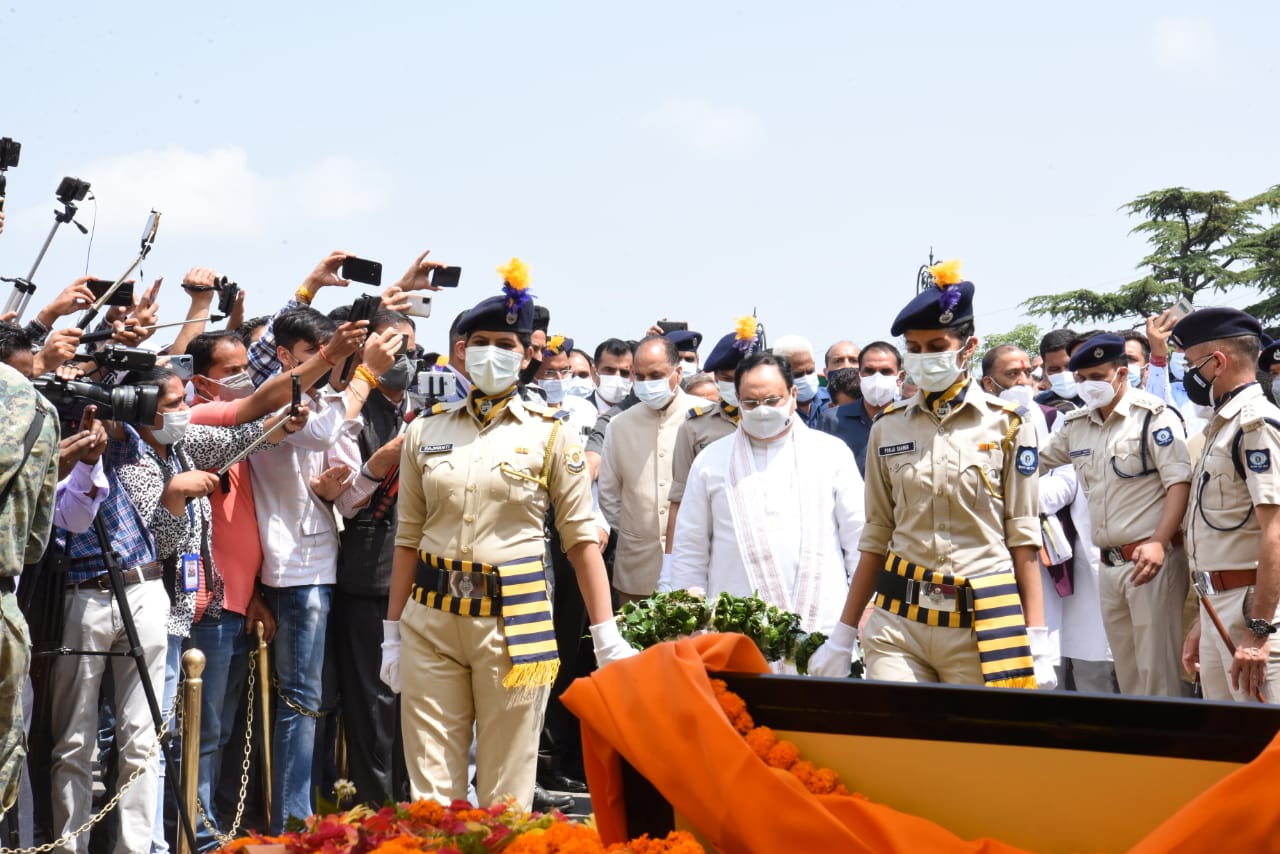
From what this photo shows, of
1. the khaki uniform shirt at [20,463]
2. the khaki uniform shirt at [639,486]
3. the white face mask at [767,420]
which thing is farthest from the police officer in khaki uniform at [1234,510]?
the khaki uniform shirt at [20,463]

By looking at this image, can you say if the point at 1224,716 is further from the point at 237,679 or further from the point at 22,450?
the point at 237,679

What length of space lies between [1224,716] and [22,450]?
3234mm

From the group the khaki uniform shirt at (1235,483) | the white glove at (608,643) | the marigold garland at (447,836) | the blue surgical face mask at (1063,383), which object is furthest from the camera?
the blue surgical face mask at (1063,383)

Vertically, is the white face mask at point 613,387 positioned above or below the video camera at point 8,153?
below

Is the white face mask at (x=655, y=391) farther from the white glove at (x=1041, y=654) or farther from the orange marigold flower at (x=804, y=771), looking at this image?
the orange marigold flower at (x=804, y=771)

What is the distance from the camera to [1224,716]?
2408 mm

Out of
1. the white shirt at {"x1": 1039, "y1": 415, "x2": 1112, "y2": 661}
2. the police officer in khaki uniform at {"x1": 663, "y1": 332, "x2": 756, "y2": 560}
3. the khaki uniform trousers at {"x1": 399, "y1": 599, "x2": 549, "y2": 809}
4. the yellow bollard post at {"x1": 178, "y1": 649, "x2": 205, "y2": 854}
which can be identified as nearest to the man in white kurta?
the police officer in khaki uniform at {"x1": 663, "y1": 332, "x2": 756, "y2": 560}

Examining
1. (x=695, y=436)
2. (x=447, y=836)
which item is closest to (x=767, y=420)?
(x=695, y=436)

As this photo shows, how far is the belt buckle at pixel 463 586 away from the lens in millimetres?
5367

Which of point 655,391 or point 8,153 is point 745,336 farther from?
point 8,153

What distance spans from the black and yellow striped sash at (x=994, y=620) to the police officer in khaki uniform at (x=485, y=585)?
119 centimetres

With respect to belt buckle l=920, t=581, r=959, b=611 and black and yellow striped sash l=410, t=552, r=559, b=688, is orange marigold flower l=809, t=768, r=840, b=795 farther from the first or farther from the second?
black and yellow striped sash l=410, t=552, r=559, b=688

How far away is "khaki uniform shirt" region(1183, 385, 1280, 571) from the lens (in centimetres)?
597

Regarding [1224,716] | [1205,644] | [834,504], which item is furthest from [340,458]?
[1224,716]
